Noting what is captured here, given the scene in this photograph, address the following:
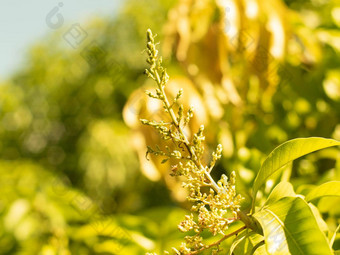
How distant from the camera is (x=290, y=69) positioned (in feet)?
3.90

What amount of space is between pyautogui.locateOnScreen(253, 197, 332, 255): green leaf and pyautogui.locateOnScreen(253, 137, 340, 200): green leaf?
35 mm

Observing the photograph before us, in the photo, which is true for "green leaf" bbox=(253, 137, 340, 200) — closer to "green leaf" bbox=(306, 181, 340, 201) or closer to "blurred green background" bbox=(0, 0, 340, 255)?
"green leaf" bbox=(306, 181, 340, 201)

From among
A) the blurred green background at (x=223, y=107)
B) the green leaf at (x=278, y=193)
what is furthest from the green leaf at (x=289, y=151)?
the blurred green background at (x=223, y=107)

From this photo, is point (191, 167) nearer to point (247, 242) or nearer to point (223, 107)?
point (247, 242)

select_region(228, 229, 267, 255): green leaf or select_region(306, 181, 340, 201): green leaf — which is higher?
select_region(228, 229, 267, 255): green leaf

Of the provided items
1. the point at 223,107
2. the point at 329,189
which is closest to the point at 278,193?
the point at 329,189

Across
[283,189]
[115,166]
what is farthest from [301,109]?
[115,166]

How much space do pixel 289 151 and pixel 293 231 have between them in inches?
2.7

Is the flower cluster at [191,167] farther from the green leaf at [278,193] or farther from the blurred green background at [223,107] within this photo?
the blurred green background at [223,107]

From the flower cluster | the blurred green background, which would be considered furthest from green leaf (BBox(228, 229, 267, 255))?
the blurred green background

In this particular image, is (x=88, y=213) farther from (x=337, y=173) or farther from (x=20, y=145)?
(x=20, y=145)

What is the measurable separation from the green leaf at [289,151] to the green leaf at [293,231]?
0.12ft

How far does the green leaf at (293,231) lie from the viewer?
0.28 m

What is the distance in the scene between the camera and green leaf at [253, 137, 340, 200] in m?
0.33
